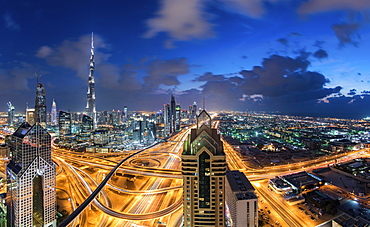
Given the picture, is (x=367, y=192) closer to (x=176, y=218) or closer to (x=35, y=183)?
(x=176, y=218)

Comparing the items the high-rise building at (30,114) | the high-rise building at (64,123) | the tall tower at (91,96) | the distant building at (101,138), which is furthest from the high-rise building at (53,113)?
the distant building at (101,138)

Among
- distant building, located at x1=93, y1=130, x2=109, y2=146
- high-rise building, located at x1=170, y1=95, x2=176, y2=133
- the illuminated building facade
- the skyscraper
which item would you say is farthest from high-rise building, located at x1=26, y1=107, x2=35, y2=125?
high-rise building, located at x1=170, y1=95, x2=176, y2=133

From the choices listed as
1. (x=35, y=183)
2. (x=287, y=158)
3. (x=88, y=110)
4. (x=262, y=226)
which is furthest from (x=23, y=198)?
(x=88, y=110)

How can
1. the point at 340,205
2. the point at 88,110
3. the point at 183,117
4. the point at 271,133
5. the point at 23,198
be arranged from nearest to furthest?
the point at 23,198
the point at 340,205
the point at 271,133
the point at 88,110
the point at 183,117

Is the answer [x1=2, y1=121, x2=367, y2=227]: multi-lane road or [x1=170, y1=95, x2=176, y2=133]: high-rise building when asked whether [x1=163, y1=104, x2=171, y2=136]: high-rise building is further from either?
[x1=2, y1=121, x2=367, y2=227]: multi-lane road

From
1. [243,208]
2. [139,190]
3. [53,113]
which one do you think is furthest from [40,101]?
[243,208]
